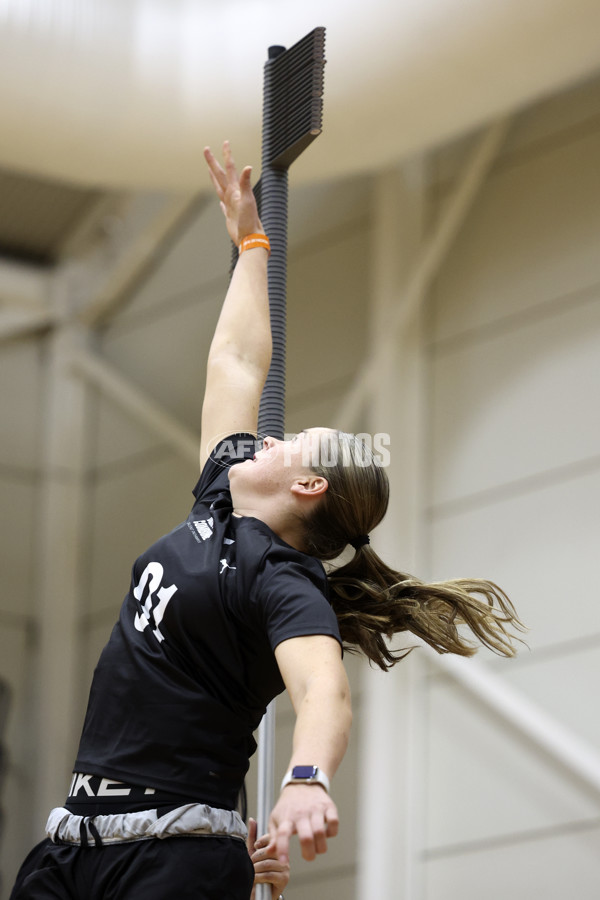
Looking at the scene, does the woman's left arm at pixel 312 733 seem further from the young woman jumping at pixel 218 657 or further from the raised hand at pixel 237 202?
the raised hand at pixel 237 202

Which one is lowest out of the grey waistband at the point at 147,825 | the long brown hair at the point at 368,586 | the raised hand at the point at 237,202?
the grey waistband at the point at 147,825

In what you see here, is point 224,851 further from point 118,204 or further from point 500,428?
point 118,204

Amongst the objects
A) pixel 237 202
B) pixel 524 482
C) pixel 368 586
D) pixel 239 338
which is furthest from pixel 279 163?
pixel 524 482

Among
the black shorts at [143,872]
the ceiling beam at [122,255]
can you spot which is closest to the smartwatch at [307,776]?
the black shorts at [143,872]

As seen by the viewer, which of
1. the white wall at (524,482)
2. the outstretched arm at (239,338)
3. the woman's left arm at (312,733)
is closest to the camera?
the woman's left arm at (312,733)

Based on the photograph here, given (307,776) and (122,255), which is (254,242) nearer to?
(307,776)

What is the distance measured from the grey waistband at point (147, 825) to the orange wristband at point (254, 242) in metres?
1.21

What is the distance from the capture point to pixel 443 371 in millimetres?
5344

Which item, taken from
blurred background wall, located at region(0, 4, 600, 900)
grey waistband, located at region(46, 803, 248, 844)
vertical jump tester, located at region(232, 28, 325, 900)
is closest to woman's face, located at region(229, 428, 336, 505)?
vertical jump tester, located at region(232, 28, 325, 900)

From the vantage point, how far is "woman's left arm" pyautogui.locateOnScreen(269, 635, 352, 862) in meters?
1.47

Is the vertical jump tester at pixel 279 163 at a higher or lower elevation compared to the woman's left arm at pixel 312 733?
higher

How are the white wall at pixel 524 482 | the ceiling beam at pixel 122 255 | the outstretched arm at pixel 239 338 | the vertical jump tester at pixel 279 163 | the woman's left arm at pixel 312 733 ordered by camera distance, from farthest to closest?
the ceiling beam at pixel 122 255 → the white wall at pixel 524 482 → the vertical jump tester at pixel 279 163 → the outstretched arm at pixel 239 338 → the woman's left arm at pixel 312 733

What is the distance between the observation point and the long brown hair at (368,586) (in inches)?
82.0

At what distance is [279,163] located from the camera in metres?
2.68
